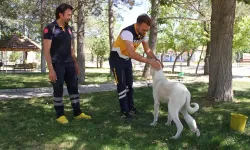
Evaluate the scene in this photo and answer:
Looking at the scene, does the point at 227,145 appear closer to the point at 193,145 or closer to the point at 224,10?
the point at 193,145

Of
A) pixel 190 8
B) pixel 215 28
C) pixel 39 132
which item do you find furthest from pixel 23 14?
pixel 39 132

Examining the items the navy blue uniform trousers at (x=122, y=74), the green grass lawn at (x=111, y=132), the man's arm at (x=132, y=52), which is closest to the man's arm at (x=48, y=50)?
the green grass lawn at (x=111, y=132)

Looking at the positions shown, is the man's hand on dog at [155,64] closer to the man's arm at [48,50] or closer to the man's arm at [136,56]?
the man's arm at [136,56]

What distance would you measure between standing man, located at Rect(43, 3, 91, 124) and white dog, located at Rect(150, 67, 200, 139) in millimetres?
1578

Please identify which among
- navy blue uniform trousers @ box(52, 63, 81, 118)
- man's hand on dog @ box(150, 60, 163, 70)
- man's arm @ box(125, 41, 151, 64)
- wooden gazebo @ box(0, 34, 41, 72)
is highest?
wooden gazebo @ box(0, 34, 41, 72)

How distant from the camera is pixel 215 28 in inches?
316

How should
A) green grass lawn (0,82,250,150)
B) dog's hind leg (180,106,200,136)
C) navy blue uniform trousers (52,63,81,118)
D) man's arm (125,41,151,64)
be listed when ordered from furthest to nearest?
1. navy blue uniform trousers (52,63,81,118)
2. man's arm (125,41,151,64)
3. dog's hind leg (180,106,200,136)
4. green grass lawn (0,82,250,150)

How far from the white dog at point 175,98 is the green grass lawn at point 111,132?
20cm

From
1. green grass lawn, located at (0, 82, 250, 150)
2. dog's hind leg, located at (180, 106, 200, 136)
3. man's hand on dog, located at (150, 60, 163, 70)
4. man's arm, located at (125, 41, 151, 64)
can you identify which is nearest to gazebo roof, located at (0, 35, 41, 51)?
green grass lawn, located at (0, 82, 250, 150)

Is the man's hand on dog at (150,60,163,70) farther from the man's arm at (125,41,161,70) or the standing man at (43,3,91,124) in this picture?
the standing man at (43,3,91,124)

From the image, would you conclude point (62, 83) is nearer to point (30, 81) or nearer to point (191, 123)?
point (191, 123)

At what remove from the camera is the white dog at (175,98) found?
4648 mm

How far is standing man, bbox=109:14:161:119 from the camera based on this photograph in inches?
207

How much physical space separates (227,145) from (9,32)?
671 inches
